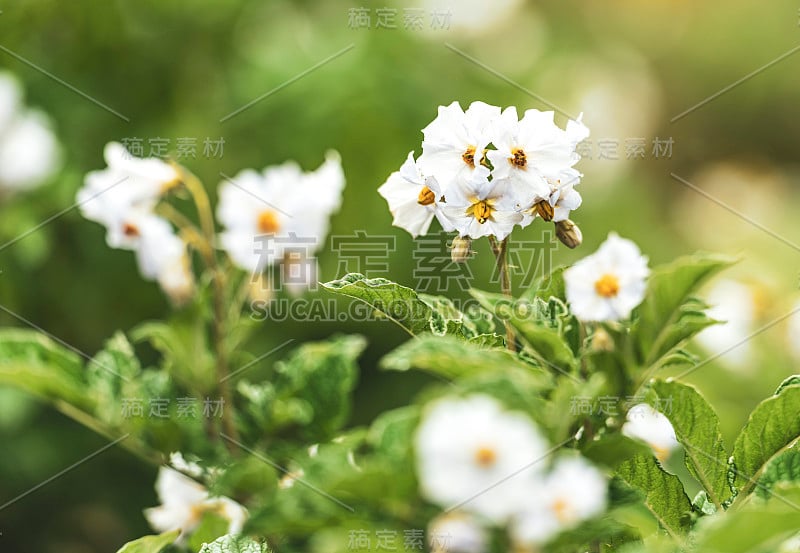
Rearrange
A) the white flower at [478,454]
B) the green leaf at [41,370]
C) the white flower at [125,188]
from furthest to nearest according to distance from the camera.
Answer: the white flower at [125,188], the green leaf at [41,370], the white flower at [478,454]

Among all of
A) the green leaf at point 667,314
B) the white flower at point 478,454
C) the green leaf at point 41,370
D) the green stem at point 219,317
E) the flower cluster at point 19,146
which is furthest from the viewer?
the flower cluster at point 19,146

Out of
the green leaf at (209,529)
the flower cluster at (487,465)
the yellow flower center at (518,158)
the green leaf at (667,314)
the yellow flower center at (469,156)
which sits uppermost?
the yellow flower center at (469,156)

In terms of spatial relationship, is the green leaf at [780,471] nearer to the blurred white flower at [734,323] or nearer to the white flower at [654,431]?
the white flower at [654,431]

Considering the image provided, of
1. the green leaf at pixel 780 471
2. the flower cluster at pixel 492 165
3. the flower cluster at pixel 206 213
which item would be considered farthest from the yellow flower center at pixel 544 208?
the flower cluster at pixel 206 213

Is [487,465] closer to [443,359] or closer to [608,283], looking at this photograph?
[443,359]

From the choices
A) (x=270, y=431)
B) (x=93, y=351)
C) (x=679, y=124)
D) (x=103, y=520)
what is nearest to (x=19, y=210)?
(x=93, y=351)

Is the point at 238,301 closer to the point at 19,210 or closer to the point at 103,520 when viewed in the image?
the point at 19,210

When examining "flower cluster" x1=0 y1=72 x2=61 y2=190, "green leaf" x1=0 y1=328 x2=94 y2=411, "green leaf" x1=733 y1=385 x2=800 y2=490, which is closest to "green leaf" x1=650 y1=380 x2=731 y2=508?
"green leaf" x1=733 y1=385 x2=800 y2=490
